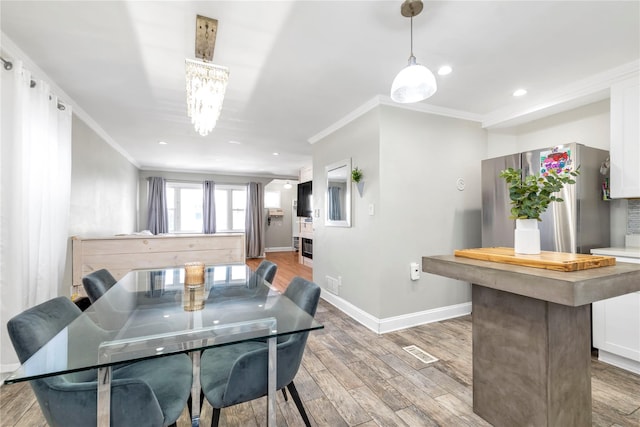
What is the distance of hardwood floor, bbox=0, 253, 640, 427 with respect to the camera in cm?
168

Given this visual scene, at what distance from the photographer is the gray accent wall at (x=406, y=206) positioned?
3031 mm

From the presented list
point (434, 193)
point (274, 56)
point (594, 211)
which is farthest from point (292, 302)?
point (594, 211)

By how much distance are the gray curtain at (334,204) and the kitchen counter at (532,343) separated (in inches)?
85.8

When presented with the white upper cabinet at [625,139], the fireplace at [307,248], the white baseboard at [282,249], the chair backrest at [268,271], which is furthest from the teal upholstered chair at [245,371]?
the white baseboard at [282,249]

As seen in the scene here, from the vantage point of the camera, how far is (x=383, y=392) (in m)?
1.96

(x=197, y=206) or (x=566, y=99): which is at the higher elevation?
(x=566, y=99)

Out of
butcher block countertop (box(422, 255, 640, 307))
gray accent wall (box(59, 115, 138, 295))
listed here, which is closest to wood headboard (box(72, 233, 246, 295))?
gray accent wall (box(59, 115, 138, 295))

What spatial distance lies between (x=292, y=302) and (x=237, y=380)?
534mm

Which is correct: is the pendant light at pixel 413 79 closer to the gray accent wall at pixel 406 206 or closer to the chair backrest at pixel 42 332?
the gray accent wall at pixel 406 206

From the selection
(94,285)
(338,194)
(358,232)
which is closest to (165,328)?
(94,285)

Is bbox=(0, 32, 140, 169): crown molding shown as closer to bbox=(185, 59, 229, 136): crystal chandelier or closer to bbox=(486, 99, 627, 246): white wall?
bbox=(185, 59, 229, 136): crystal chandelier

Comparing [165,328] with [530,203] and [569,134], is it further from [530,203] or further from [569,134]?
[569,134]

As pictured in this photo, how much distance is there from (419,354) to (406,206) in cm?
147

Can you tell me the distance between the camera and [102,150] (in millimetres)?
4234
